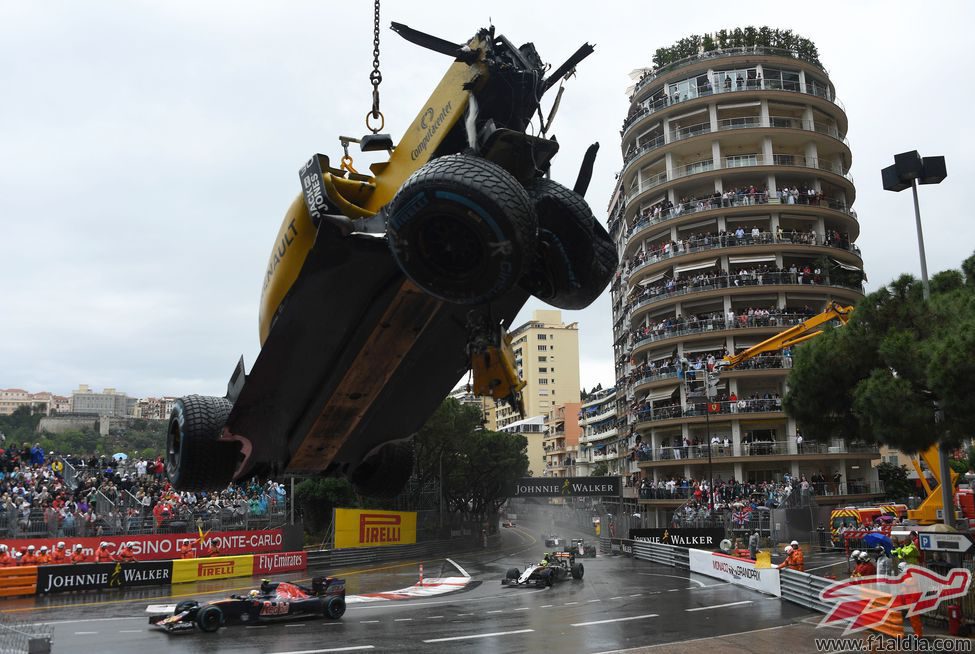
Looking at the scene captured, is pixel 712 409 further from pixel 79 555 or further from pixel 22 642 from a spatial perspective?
pixel 22 642

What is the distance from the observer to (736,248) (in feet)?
167

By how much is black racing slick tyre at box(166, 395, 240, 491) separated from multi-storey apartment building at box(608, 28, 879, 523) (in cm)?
4312

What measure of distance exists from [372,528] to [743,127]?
3664cm

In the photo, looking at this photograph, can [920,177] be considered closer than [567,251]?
No

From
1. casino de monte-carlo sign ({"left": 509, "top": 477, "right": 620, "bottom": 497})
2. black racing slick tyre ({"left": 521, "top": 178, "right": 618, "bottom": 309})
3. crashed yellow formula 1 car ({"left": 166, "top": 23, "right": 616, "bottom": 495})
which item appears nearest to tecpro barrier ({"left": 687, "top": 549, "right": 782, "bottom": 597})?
crashed yellow formula 1 car ({"left": 166, "top": 23, "right": 616, "bottom": 495})

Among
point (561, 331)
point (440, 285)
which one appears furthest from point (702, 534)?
point (561, 331)

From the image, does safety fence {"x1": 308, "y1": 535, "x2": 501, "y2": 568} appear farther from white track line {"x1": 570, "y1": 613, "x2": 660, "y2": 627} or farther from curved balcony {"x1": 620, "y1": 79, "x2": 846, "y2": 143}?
curved balcony {"x1": 620, "y1": 79, "x2": 846, "y2": 143}

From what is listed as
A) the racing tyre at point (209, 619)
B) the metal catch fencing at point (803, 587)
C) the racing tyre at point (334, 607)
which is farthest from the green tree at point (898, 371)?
the racing tyre at point (209, 619)

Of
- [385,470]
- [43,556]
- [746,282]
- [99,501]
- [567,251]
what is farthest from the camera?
[746,282]

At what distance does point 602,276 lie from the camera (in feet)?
19.1

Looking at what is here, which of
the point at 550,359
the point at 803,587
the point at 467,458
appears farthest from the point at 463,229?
the point at 550,359

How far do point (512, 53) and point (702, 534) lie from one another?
3376cm

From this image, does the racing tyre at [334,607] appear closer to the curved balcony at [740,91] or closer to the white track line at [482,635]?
the white track line at [482,635]

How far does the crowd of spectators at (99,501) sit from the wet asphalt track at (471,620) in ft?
11.6
